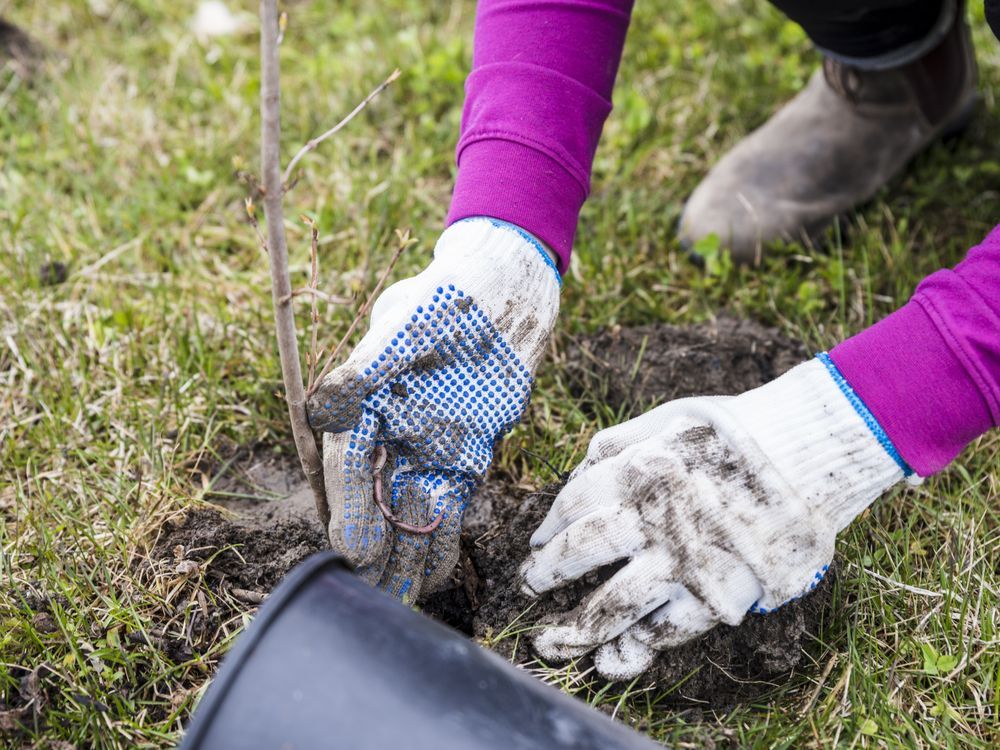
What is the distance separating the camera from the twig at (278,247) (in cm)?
118

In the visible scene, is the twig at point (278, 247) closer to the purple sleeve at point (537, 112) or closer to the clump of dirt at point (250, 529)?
the clump of dirt at point (250, 529)

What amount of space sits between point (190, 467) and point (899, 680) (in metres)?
1.49

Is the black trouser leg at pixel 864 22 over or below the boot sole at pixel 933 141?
over

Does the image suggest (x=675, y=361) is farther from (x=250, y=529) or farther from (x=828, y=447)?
(x=250, y=529)

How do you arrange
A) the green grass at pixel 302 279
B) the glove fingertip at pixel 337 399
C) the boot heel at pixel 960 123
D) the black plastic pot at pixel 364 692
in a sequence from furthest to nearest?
the boot heel at pixel 960 123 < the green grass at pixel 302 279 < the glove fingertip at pixel 337 399 < the black plastic pot at pixel 364 692

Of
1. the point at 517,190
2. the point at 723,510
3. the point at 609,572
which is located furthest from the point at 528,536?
the point at 517,190

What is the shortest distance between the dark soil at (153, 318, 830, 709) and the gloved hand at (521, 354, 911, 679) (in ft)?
0.36

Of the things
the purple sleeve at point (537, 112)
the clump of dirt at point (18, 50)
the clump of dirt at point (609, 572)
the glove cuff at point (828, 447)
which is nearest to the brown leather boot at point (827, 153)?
the clump of dirt at point (609, 572)

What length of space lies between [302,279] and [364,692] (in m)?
1.60

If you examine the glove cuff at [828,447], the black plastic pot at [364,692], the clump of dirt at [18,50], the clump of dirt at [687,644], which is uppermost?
the clump of dirt at [18,50]

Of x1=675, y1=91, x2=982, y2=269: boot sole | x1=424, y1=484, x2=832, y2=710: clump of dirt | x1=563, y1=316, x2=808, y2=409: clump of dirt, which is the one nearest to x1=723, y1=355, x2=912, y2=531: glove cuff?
x1=424, y1=484, x2=832, y2=710: clump of dirt

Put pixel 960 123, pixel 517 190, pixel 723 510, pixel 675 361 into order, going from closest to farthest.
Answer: pixel 723 510 → pixel 517 190 → pixel 675 361 → pixel 960 123

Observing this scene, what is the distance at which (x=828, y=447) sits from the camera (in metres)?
1.48

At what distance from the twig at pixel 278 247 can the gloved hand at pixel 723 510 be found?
1.51 ft
